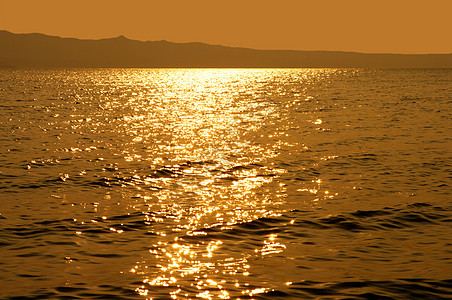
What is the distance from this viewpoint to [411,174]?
29297 mm

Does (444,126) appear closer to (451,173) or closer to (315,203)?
(451,173)

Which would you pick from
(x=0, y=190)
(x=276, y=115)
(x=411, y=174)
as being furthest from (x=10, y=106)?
→ (x=411, y=174)

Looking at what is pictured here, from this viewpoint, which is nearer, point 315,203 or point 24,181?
point 315,203

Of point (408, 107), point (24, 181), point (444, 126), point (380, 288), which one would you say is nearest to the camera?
point (380, 288)

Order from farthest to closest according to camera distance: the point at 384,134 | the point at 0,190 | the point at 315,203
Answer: the point at 384,134 < the point at 0,190 < the point at 315,203

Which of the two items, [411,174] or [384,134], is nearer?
[411,174]

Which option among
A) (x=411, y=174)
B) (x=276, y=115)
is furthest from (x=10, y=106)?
(x=411, y=174)

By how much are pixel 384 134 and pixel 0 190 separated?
28499mm

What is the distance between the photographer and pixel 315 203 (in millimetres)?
23562

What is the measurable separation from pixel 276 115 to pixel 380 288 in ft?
168

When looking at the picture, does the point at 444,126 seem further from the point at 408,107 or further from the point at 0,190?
the point at 0,190

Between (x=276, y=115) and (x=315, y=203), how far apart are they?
4240 cm

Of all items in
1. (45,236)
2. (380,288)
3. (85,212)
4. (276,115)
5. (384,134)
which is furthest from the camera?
(276,115)

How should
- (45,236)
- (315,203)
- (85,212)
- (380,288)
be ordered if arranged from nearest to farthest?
(380,288) → (45,236) → (85,212) → (315,203)
